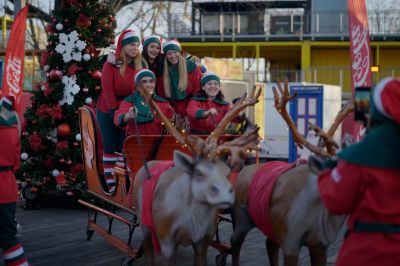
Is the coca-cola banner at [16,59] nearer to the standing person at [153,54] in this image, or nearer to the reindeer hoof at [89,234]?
the reindeer hoof at [89,234]

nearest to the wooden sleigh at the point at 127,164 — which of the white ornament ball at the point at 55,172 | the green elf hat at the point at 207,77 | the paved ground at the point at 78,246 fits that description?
the paved ground at the point at 78,246

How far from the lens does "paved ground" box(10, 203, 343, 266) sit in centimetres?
812

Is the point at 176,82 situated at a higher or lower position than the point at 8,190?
higher

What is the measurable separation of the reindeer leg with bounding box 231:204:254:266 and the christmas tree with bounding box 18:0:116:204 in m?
6.39

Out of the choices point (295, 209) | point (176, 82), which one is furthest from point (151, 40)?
point (295, 209)

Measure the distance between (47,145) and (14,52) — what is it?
1979 millimetres

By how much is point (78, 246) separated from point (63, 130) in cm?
386

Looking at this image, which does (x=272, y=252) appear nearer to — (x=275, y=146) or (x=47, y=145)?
(x=47, y=145)

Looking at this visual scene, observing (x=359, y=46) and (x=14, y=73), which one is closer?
(x=14, y=73)

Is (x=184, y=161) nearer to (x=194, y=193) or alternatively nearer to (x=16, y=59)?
(x=194, y=193)

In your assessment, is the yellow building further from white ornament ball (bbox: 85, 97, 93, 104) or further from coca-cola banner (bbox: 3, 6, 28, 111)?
coca-cola banner (bbox: 3, 6, 28, 111)

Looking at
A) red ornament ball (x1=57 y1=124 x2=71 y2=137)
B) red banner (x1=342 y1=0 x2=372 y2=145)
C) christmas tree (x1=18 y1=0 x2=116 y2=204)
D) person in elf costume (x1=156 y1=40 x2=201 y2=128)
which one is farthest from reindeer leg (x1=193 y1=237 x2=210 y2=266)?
red banner (x1=342 y1=0 x2=372 y2=145)

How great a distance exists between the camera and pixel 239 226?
21.5 ft

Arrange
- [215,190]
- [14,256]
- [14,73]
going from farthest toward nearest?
[14,73] < [14,256] < [215,190]
